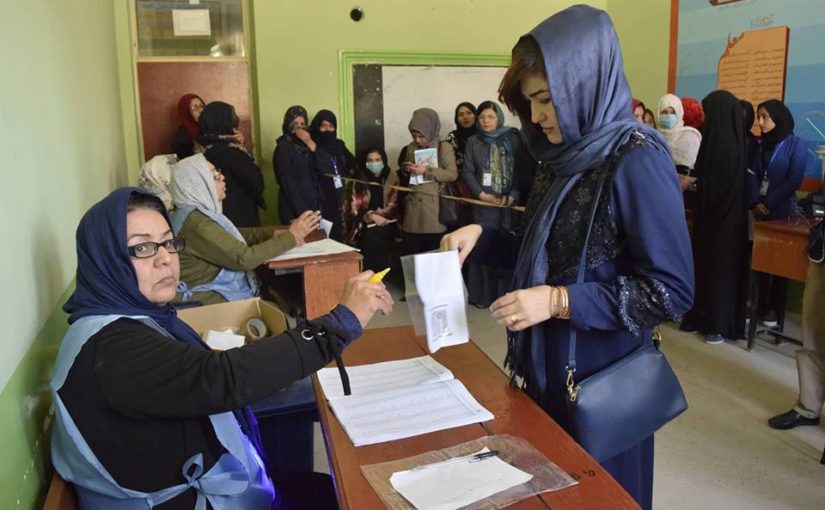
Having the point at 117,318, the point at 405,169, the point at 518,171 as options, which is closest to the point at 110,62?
the point at 405,169

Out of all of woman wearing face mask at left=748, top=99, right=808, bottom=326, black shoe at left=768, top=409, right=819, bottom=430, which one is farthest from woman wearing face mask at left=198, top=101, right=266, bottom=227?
woman wearing face mask at left=748, top=99, right=808, bottom=326

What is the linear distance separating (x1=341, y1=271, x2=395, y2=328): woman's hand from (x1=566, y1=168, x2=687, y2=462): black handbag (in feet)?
1.27

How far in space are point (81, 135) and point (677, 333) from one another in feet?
11.7

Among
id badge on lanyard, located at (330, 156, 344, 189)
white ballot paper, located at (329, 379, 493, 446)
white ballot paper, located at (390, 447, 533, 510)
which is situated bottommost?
white ballot paper, located at (329, 379, 493, 446)

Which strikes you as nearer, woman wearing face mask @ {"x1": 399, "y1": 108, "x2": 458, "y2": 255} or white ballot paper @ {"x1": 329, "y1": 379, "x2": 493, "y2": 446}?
white ballot paper @ {"x1": 329, "y1": 379, "x2": 493, "y2": 446}

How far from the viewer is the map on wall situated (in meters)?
4.14

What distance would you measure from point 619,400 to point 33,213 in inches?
48.6

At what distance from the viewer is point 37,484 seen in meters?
1.14

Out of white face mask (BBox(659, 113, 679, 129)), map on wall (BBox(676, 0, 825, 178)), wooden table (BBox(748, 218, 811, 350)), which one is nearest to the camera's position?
wooden table (BBox(748, 218, 811, 350))

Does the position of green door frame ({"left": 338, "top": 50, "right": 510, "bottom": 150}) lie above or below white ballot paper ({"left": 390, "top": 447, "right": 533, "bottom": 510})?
above

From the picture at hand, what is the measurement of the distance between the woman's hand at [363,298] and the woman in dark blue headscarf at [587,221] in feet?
0.74

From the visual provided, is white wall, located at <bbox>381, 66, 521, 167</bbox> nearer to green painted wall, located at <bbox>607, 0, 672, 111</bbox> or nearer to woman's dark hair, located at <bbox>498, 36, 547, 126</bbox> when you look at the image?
green painted wall, located at <bbox>607, 0, 672, 111</bbox>

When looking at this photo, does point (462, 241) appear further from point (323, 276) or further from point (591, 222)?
point (323, 276)

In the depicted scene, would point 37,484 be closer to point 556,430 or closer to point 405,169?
point 556,430
